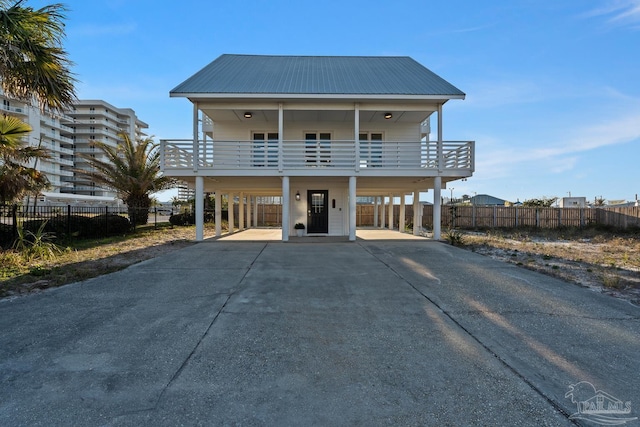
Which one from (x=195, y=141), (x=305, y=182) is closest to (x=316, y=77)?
(x=305, y=182)

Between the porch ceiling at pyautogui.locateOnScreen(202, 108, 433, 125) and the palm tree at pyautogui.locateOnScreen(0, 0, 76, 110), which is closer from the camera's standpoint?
the palm tree at pyautogui.locateOnScreen(0, 0, 76, 110)

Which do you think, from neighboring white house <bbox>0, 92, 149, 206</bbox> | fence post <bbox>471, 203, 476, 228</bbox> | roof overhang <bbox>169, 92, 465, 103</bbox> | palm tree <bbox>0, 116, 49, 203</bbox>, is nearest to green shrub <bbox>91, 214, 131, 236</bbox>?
palm tree <bbox>0, 116, 49, 203</bbox>

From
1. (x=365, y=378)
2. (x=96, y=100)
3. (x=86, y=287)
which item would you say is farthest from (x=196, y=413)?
A: (x=96, y=100)

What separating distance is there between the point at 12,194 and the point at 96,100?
235 feet

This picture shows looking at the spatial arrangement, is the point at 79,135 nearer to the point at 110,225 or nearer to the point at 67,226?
the point at 110,225

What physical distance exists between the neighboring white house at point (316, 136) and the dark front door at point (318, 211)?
0.16ft

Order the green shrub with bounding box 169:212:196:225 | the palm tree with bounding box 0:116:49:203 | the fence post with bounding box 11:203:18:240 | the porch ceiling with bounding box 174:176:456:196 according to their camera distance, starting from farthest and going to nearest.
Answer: the green shrub with bounding box 169:212:196:225 < the porch ceiling with bounding box 174:176:456:196 < the fence post with bounding box 11:203:18:240 < the palm tree with bounding box 0:116:49:203

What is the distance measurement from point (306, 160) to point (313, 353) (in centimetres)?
1092

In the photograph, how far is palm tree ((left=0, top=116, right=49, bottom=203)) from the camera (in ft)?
27.2

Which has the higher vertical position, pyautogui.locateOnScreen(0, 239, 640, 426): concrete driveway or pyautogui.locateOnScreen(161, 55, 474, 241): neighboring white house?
pyautogui.locateOnScreen(161, 55, 474, 241): neighboring white house

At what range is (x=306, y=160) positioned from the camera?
13555 millimetres

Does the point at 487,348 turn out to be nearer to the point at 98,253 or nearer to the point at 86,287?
the point at 86,287

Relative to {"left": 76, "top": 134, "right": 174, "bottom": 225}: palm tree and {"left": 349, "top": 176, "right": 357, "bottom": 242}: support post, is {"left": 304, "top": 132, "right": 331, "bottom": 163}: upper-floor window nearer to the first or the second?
{"left": 349, "top": 176, "right": 357, "bottom": 242}: support post

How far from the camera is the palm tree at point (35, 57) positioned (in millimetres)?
6520
